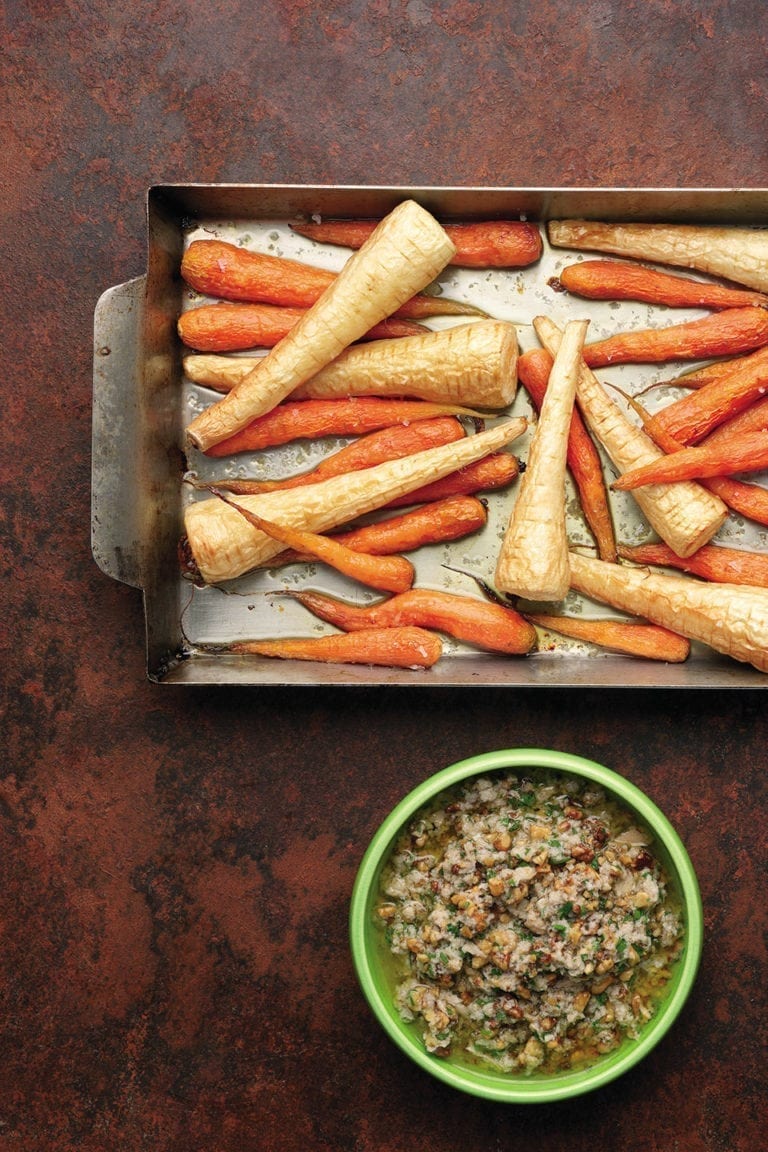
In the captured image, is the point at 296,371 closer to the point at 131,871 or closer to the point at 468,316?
the point at 468,316

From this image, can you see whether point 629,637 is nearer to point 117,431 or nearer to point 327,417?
point 327,417

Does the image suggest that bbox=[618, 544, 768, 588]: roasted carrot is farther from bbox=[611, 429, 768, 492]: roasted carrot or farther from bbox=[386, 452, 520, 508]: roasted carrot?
bbox=[386, 452, 520, 508]: roasted carrot

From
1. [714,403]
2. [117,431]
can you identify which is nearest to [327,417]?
[117,431]

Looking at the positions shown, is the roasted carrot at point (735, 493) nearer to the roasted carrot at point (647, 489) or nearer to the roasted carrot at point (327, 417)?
the roasted carrot at point (647, 489)

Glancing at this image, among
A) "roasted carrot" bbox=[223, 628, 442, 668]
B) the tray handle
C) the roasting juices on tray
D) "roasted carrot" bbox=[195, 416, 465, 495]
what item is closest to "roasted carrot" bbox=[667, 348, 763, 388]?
the roasting juices on tray

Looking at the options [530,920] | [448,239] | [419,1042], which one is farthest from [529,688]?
[448,239]

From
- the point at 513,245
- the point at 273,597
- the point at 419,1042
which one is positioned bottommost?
the point at 419,1042
